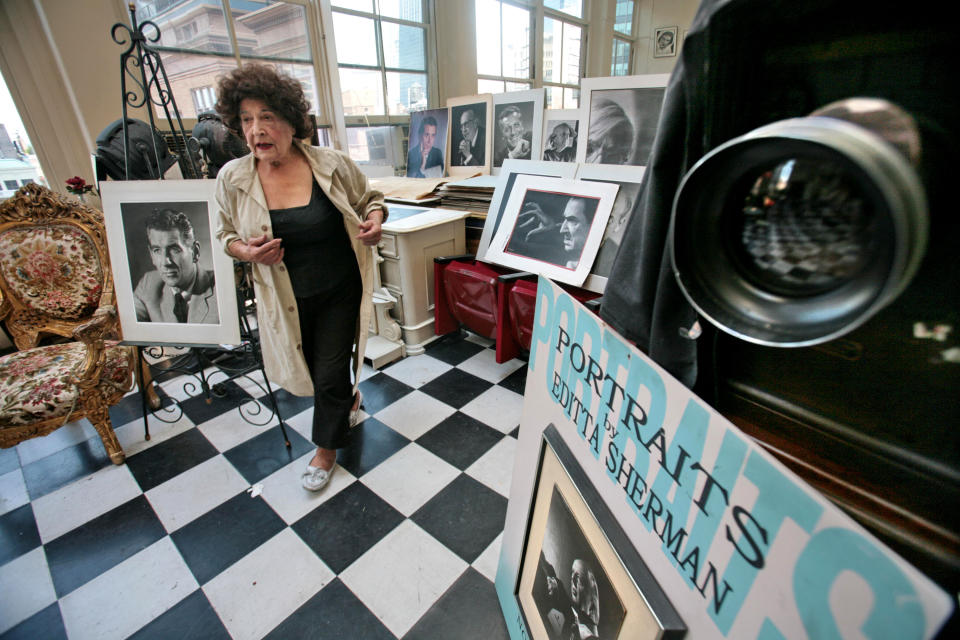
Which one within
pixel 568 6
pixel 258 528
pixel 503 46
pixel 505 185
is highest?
pixel 568 6

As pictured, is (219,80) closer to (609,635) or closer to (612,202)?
(612,202)

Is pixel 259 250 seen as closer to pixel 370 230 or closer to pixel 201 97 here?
pixel 370 230

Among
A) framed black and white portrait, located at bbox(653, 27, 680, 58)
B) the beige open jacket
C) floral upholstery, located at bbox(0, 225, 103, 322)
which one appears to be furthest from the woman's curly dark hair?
framed black and white portrait, located at bbox(653, 27, 680, 58)

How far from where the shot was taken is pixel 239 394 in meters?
2.13

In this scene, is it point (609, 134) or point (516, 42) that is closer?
point (609, 134)

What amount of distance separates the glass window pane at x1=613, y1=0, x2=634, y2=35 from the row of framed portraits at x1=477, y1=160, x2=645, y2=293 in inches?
248

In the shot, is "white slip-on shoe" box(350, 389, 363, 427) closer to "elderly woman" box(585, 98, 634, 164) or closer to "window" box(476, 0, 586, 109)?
"elderly woman" box(585, 98, 634, 164)

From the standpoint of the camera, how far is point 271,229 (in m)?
1.24

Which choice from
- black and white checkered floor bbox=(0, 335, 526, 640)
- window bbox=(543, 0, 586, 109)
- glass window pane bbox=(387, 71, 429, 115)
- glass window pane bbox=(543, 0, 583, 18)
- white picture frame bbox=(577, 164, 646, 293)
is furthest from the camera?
window bbox=(543, 0, 586, 109)

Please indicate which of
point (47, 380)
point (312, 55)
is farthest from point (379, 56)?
point (47, 380)

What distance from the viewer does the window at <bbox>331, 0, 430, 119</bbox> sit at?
12.1 feet

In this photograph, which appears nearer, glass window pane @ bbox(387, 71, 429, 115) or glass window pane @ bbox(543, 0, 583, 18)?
glass window pane @ bbox(387, 71, 429, 115)

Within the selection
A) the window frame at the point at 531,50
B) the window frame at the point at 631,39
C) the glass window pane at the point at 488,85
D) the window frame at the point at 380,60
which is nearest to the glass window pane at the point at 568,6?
the window frame at the point at 531,50

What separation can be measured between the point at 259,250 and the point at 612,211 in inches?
52.8
